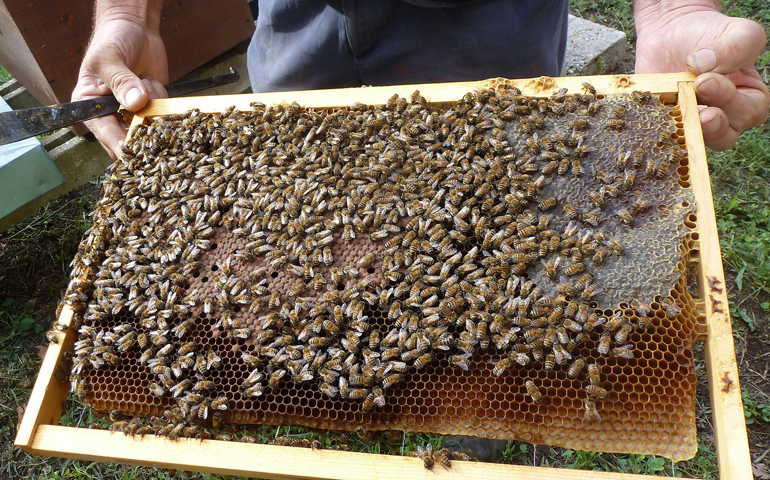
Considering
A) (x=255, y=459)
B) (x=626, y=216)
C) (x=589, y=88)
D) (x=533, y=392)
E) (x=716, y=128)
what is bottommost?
(x=255, y=459)

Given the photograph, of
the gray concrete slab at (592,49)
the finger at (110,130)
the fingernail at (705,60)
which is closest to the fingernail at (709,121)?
the fingernail at (705,60)

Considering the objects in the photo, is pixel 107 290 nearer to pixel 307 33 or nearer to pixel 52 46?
pixel 307 33

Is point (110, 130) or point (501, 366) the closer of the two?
point (501, 366)

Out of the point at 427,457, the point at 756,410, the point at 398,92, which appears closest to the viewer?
the point at 427,457

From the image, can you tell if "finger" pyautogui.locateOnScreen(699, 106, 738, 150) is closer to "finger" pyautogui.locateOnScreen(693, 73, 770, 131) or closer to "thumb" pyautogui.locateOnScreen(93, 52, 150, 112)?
"finger" pyautogui.locateOnScreen(693, 73, 770, 131)

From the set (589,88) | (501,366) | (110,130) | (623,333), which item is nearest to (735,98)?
(589,88)

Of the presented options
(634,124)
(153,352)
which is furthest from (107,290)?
(634,124)

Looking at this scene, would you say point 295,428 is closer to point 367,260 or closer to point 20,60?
point 367,260

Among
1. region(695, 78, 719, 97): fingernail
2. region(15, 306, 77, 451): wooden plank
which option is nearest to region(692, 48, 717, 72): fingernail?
region(695, 78, 719, 97): fingernail
